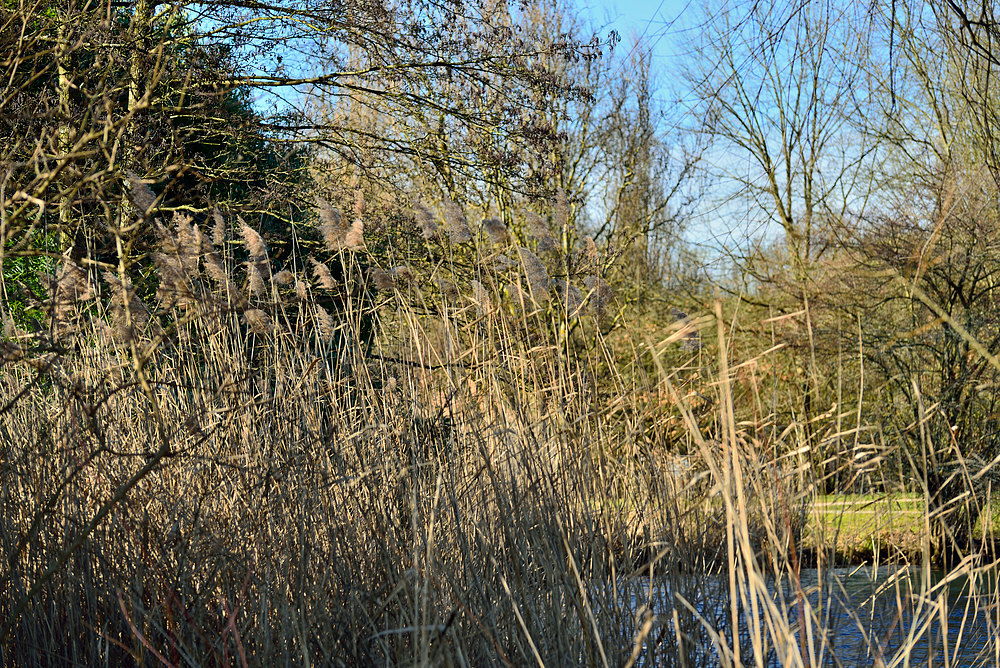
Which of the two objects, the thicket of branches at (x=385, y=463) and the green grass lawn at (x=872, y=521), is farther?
the green grass lawn at (x=872, y=521)

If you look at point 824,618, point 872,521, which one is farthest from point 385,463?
point 872,521

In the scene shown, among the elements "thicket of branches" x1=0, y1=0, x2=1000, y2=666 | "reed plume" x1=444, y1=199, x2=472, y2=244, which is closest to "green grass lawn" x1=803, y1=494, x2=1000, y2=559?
"thicket of branches" x1=0, y1=0, x2=1000, y2=666

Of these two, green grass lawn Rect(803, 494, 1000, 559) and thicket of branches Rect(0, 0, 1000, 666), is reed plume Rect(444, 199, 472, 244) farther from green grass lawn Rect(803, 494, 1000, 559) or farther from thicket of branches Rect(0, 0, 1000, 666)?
green grass lawn Rect(803, 494, 1000, 559)

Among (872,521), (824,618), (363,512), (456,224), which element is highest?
(456,224)

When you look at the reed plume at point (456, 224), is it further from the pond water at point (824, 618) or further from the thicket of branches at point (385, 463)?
the pond water at point (824, 618)

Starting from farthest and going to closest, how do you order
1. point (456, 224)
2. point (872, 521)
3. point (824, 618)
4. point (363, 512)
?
point (872, 521) < point (824, 618) < point (456, 224) < point (363, 512)

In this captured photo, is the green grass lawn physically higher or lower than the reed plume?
lower

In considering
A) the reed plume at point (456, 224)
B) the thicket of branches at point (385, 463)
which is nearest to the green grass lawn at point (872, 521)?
the thicket of branches at point (385, 463)

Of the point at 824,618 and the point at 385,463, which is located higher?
the point at 385,463

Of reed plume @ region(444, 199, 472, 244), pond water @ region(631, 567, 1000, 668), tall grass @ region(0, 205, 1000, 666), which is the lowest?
pond water @ region(631, 567, 1000, 668)

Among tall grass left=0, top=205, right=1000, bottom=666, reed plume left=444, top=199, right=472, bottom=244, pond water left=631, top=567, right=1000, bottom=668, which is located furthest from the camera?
reed plume left=444, top=199, right=472, bottom=244

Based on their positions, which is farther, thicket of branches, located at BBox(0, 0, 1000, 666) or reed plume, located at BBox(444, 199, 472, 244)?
reed plume, located at BBox(444, 199, 472, 244)

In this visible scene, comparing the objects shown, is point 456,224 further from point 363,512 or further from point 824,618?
point 824,618

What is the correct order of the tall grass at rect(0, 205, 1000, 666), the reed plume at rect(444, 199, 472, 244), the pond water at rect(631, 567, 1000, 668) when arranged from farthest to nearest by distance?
the reed plume at rect(444, 199, 472, 244) → the tall grass at rect(0, 205, 1000, 666) → the pond water at rect(631, 567, 1000, 668)
